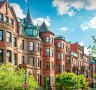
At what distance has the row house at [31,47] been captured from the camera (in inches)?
2313

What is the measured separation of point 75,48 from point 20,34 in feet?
134

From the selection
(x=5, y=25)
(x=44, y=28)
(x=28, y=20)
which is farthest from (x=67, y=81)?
(x=5, y=25)

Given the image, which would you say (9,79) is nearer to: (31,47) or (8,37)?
(8,37)

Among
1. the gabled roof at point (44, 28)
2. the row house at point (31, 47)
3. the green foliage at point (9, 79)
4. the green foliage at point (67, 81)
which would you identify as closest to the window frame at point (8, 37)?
the row house at point (31, 47)

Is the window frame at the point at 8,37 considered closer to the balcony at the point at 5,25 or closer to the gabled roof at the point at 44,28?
the balcony at the point at 5,25

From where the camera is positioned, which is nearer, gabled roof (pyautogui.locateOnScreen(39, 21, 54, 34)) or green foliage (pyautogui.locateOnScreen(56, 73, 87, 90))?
green foliage (pyautogui.locateOnScreen(56, 73, 87, 90))

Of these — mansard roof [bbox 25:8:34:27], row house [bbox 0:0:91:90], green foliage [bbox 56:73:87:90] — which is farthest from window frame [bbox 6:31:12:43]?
green foliage [bbox 56:73:87:90]

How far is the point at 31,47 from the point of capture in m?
69.0

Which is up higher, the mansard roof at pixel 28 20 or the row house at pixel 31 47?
the mansard roof at pixel 28 20

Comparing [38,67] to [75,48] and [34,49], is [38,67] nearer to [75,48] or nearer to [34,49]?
[34,49]

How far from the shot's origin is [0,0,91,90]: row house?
193 feet

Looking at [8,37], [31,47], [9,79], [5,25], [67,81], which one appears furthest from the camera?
[67,81]

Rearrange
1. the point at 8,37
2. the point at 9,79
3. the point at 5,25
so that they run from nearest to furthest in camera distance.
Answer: the point at 9,79 < the point at 5,25 < the point at 8,37

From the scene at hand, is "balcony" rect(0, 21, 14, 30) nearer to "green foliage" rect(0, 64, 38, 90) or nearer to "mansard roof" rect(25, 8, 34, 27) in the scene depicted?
"green foliage" rect(0, 64, 38, 90)
